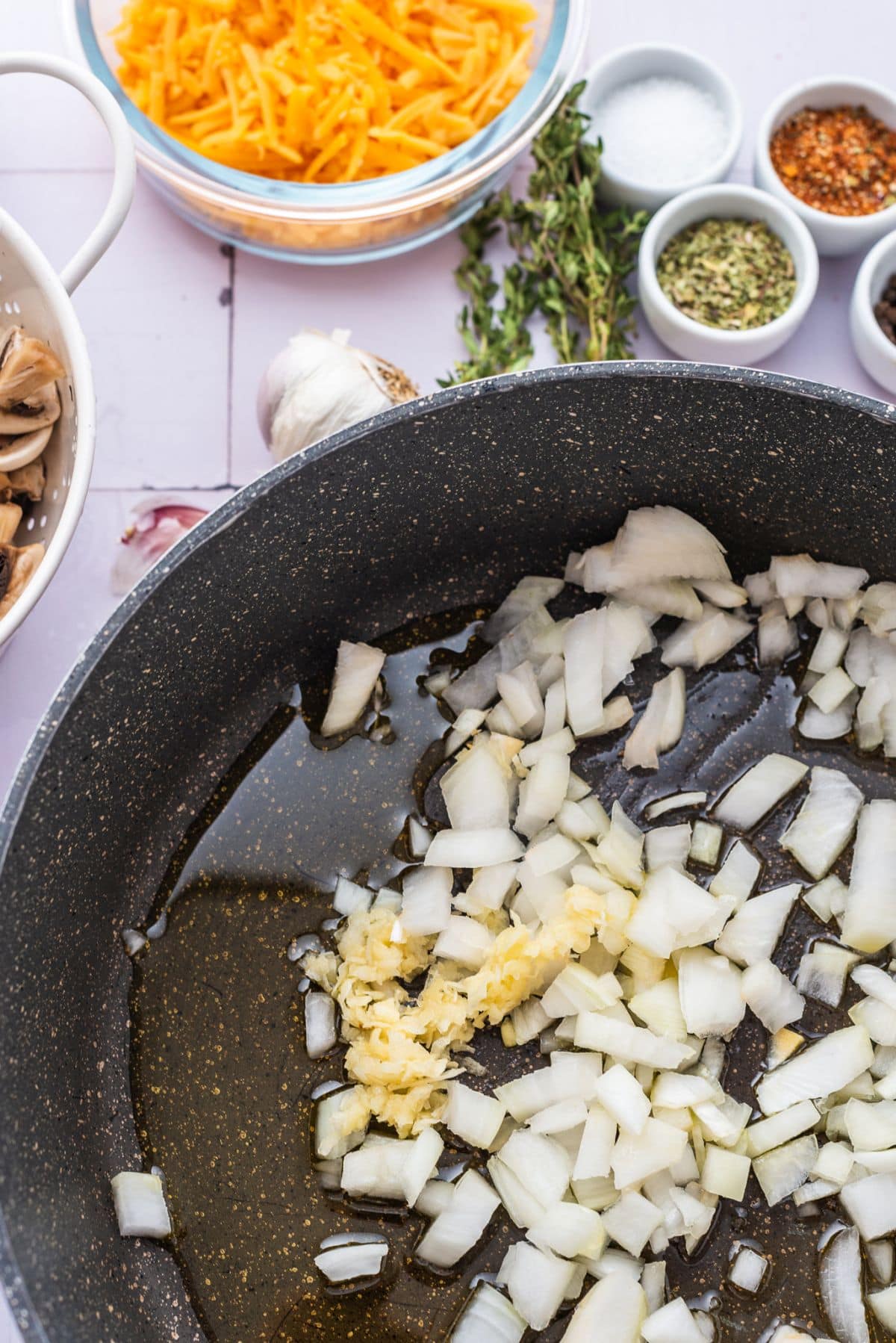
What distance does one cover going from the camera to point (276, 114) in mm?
1228

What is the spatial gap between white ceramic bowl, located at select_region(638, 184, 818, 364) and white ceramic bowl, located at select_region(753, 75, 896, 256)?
3 centimetres

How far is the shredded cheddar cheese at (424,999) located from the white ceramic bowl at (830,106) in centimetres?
76

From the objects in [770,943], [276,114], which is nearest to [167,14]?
[276,114]

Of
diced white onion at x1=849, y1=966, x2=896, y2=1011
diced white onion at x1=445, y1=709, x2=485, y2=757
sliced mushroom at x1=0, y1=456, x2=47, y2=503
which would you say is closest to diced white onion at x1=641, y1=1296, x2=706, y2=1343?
diced white onion at x1=849, y1=966, x2=896, y2=1011

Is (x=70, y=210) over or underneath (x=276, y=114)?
underneath

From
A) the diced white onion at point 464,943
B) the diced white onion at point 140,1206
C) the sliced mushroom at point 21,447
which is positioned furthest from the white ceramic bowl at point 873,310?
the diced white onion at point 140,1206

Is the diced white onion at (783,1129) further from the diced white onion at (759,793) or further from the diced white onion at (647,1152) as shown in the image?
the diced white onion at (759,793)

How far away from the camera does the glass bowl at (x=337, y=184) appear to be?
1216 mm

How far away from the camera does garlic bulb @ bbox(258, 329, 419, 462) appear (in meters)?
1.20

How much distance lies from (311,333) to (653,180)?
43 cm

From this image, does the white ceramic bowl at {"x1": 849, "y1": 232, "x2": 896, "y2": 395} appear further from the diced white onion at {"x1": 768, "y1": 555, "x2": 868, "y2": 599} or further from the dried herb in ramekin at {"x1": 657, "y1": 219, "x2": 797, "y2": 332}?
the diced white onion at {"x1": 768, "y1": 555, "x2": 868, "y2": 599}

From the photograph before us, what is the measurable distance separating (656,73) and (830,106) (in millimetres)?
201

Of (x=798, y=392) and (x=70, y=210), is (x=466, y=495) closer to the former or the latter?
(x=798, y=392)

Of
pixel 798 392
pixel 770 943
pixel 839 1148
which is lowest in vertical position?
pixel 839 1148
